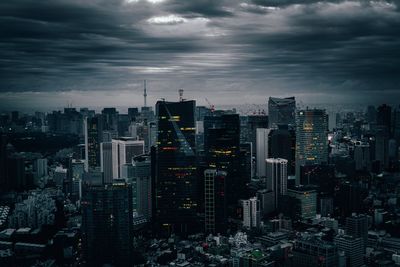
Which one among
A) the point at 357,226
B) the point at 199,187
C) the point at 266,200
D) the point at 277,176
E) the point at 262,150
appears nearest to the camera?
the point at 357,226

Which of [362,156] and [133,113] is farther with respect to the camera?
[133,113]

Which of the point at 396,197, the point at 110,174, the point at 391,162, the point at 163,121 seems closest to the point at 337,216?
the point at 396,197

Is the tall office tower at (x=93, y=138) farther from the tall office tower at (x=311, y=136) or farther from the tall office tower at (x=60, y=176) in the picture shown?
the tall office tower at (x=311, y=136)

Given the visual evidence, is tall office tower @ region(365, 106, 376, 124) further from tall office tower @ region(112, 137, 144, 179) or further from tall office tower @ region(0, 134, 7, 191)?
tall office tower @ region(0, 134, 7, 191)

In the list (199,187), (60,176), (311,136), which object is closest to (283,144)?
(311,136)

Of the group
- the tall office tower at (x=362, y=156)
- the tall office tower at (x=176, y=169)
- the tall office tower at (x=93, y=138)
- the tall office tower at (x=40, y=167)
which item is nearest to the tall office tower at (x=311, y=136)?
the tall office tower at (x=362, y=156)

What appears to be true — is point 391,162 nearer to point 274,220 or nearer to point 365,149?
point 365,149

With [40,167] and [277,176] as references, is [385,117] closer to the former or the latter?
[277,176]
